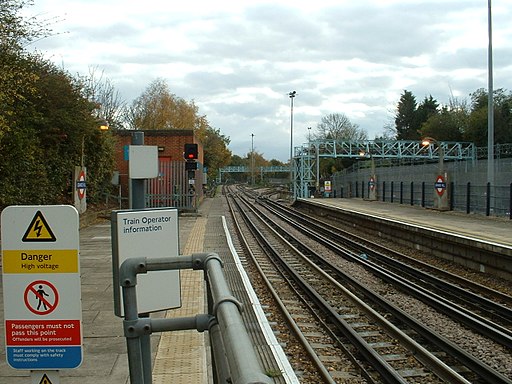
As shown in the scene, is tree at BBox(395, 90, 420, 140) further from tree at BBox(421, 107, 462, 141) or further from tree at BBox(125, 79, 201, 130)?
tree at BBox(125, 79, 201, 130)

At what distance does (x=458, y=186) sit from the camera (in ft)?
94.0

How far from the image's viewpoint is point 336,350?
829 centimetres

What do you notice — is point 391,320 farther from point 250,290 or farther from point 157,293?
point 157,293

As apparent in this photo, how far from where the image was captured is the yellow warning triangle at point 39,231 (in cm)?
361

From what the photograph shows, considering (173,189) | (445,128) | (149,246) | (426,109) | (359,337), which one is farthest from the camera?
(426,109)

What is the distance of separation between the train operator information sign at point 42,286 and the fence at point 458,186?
68.1 feet

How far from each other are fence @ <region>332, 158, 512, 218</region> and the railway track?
11965mm

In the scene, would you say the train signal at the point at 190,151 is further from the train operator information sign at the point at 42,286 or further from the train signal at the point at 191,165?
the train operator information sign at the point at 42,286

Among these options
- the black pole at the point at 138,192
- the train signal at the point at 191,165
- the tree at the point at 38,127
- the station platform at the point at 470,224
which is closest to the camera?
the black pole at the point at 138,192

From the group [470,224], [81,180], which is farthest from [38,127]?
[470,224]

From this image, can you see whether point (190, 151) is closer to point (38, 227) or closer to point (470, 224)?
point (470, 224)

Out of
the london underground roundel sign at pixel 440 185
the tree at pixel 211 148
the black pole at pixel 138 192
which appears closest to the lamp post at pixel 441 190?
the london underground roundel sign at pixel 440 185

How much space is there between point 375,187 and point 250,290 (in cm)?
3220

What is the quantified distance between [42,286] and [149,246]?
881 millimetres
